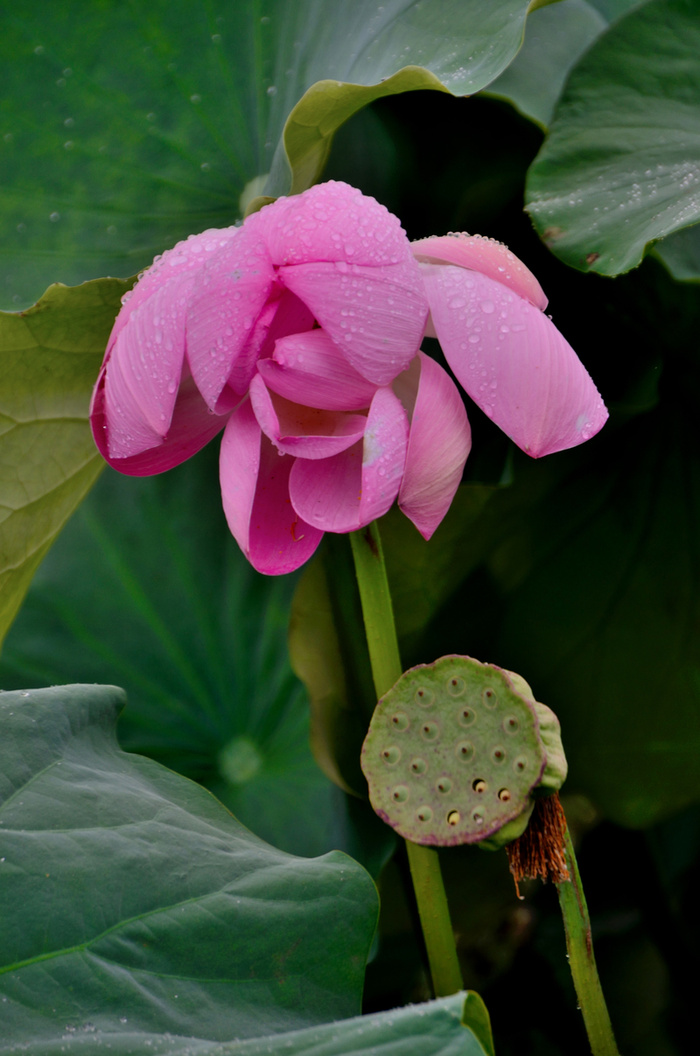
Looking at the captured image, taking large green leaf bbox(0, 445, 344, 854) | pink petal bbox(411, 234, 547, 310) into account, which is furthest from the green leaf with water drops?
large green leaf bbox(0, 445, 344, 854)

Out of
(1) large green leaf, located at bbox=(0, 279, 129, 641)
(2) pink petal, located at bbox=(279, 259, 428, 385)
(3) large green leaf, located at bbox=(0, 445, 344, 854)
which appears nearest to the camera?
(2) pink petal, located at bbox=(279, 259, 428, 385)

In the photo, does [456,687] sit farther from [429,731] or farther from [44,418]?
[44,418]

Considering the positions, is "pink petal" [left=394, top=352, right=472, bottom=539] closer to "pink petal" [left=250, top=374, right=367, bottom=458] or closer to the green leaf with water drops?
"pink petal" [left=250, top=374, right=367, bottom=458]

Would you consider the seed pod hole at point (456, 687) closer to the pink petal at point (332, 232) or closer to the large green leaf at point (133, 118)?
the pink petal at point (332, 232)

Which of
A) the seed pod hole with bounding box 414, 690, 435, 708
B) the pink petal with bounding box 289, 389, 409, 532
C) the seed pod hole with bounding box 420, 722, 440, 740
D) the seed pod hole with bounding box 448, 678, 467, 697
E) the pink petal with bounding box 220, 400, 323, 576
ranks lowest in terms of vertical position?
the seed pod hole with bounding box 420, 722, 440, 740

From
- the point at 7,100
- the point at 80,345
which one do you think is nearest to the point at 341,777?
the point at 80,345

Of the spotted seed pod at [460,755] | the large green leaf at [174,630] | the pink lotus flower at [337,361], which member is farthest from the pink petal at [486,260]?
the large green leaf at [174,630]
